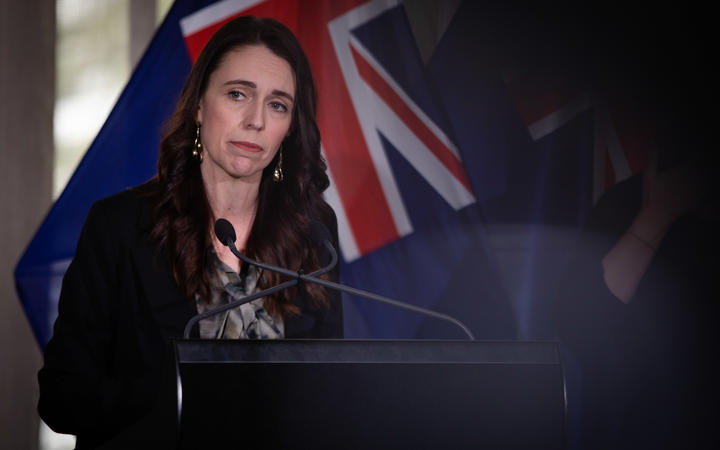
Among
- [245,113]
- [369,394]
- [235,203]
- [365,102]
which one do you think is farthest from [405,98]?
[369,394]

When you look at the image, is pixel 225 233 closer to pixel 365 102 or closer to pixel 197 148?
pixel 197 148

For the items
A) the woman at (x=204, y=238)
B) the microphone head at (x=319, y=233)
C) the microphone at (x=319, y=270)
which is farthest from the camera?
the woman at (x=204, y=238)

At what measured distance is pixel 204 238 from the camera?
1601 mm

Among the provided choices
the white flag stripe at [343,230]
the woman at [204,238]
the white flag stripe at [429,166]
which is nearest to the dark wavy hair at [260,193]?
the woman at [204,238]

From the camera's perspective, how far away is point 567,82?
213 cm

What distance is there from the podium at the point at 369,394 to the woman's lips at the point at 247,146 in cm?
94

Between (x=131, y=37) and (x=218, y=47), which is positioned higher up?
(x=131, y=37)

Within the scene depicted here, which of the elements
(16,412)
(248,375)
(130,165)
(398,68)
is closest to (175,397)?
(248,375)

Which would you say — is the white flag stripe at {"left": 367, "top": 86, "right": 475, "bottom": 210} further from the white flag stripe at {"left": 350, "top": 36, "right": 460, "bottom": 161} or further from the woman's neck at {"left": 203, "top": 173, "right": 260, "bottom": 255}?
the woman's neck at {"left": 203, "top": 173, "right": 260, "bottom": 255}

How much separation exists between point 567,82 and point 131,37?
1.51 meters

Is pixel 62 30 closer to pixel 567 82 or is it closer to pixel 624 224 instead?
pixel 567 82

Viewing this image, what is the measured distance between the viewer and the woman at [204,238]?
142 cm

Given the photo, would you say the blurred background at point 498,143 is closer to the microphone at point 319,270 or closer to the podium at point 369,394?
the microphone at point 319,270

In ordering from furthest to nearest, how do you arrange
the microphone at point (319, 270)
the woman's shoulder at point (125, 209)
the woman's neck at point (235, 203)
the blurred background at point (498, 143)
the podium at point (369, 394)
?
the blurred background at point (498, 143)
the woman's neck at point (235, 203)
the woman's shoulder at point (125, 209)
the microphone at point (319, 270)
the podium at point (369, 394)
